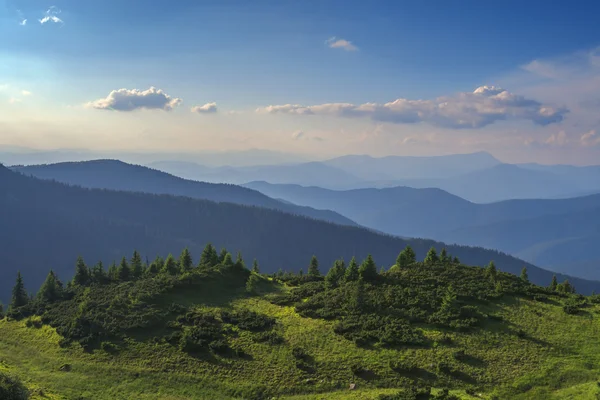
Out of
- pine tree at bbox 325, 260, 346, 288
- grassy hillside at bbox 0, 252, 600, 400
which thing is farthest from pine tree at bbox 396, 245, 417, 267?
pine tree at bbox 325, 260, 346, 288

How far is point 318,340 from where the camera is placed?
47.8 metres

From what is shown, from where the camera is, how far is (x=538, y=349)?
42.8 metres

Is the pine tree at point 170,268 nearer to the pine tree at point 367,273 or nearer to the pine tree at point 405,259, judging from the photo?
the pine tree at point 367,273

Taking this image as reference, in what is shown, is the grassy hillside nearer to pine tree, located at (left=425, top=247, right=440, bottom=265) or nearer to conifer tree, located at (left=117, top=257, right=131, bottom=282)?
pine tree, located at (left=425, top=247, right=440, bottom=265)

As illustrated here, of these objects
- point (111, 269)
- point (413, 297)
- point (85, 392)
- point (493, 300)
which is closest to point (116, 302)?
point (85, 392)

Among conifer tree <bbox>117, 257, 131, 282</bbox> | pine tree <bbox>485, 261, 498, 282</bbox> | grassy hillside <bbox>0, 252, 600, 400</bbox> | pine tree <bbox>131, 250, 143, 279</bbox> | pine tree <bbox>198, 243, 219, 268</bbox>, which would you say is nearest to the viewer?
grassy hillside <bbox>0, 252, 600, 400</bbox>

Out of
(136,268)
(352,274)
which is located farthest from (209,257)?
(352,274)

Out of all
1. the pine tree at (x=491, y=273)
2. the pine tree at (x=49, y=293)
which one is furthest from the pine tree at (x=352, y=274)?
the pine tree at (x=49, y=293)

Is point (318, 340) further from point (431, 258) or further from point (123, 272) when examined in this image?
point (123, 272)

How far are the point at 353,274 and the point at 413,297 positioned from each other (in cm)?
1412

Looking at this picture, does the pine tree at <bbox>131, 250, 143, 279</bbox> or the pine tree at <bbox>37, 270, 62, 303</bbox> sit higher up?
the pine tree at <bbox>131, 250, 143, 279</bbox>

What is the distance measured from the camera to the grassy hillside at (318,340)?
3878 centimetres

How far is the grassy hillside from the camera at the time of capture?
3878 cm

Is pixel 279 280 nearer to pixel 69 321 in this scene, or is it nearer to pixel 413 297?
pixel 413 297
